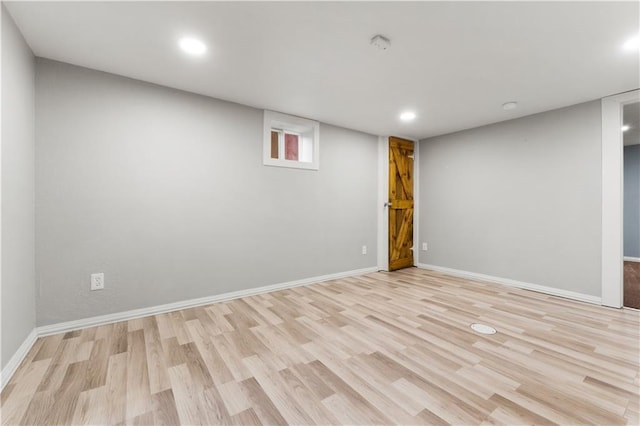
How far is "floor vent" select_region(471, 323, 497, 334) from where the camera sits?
7.18ft

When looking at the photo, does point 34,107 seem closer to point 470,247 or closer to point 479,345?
point 479,345

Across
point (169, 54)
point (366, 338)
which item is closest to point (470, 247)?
point (366, 338)

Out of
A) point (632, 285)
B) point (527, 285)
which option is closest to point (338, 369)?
point (527, 285)

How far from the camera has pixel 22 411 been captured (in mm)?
1308

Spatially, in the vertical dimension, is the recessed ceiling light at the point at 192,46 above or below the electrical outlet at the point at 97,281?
above

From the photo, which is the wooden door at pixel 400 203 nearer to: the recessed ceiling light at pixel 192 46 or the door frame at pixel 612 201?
the door frame at pixel 612 201

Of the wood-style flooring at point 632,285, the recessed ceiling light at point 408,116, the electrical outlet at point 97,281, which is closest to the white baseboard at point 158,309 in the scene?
the electrical outlet at point 97,281

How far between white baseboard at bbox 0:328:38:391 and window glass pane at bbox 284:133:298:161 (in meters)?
2.97

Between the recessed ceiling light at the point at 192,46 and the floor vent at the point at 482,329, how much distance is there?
3.14m

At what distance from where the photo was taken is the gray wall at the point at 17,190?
1.57 m

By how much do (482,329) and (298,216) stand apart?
7.61 feet

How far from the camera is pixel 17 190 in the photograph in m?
1.75

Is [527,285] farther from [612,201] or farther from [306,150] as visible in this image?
[306,150]

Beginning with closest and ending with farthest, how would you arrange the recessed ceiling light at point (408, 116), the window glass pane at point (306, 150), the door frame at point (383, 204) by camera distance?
the recessed ceiling light at point (408, 116)
the window glass pane at point (306, 150)
the door frame at point (383, 204)
